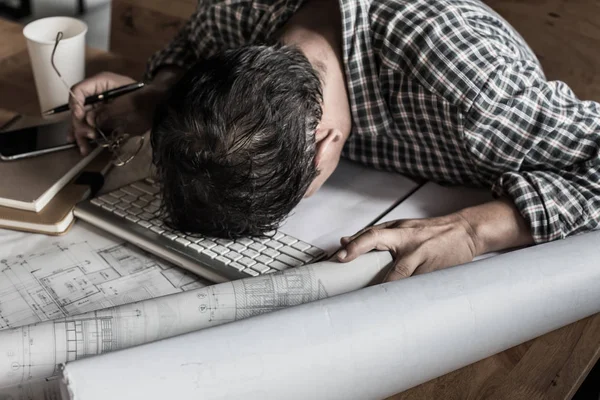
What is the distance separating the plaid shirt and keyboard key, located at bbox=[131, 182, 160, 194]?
0.35m

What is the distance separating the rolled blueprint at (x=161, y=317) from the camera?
66cm

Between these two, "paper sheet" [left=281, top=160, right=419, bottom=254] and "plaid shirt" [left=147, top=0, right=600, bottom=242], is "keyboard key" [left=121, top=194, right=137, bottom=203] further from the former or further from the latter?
"plaid shirt" [left=147, top=0, right=600, bottom=242]

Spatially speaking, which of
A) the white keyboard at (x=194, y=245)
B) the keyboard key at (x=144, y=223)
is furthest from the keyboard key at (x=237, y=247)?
the keyboard key at (x=144, y=223)

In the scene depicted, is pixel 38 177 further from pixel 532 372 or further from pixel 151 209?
pixel 532 372

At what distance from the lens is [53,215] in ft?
3.20

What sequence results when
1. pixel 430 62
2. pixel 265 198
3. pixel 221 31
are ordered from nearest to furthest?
pixel 265 198
pixel 430 62
pixel 221 31

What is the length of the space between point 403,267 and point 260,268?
0.59 feet

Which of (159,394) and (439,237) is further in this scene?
(439,237)

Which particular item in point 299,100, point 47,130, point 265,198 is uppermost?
point 299,100

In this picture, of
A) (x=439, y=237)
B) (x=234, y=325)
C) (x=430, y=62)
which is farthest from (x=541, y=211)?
(x=234, y=325)

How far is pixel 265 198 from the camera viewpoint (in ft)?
2.97

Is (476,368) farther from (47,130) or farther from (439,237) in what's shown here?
(47,130)

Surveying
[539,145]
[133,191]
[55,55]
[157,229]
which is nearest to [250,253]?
[157,229]

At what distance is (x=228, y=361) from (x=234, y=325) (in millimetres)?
45
